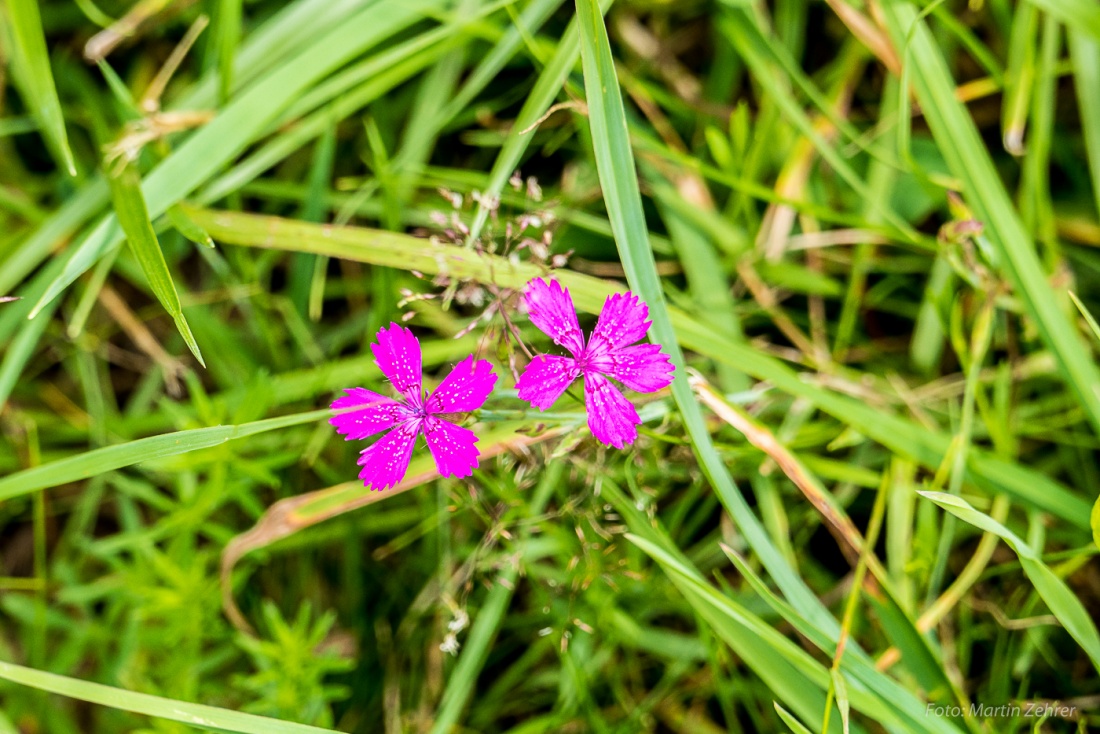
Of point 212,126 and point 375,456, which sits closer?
point 375,456

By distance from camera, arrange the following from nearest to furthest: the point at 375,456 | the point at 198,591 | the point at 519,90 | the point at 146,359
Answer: the point at 375,456
the point at 198,591
the point at 519,90
the point at 146,359

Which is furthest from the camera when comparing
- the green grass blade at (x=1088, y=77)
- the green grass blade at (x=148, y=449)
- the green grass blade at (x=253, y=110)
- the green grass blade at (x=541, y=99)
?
the green grass blade at (x=1088, y=77)

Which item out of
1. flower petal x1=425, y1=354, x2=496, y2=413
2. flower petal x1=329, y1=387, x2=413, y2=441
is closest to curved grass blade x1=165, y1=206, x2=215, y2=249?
flower petal x1=329, y1=387, x2=413, y2=441

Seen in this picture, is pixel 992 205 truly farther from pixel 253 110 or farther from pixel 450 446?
pixel 253 110

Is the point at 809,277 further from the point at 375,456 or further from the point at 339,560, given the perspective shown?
the point at 339,560

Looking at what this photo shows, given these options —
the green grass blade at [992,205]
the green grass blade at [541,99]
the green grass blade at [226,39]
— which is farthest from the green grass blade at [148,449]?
the green grass blade at [992,205]

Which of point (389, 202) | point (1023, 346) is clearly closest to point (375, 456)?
point (389, 202)

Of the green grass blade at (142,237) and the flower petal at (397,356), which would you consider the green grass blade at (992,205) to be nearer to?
the flower petal at (397,356)
